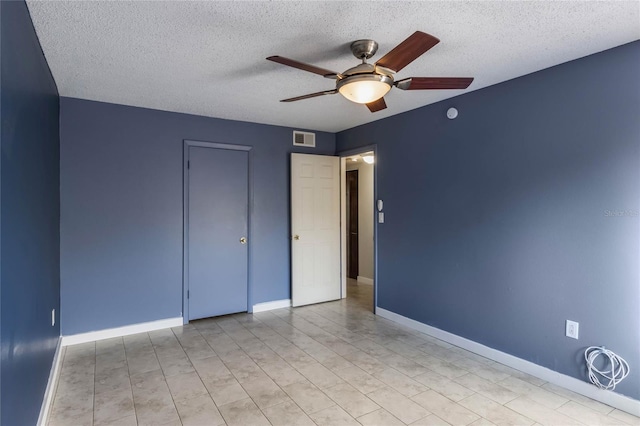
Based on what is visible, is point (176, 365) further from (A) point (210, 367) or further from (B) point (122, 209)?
(B) point (122, 209)

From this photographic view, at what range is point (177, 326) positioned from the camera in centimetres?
406

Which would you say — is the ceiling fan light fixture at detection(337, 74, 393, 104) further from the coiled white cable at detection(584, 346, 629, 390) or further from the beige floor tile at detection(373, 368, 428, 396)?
the coiled white cable at detection(584, 346, 629, 390)

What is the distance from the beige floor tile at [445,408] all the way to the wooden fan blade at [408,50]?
2.22 metres

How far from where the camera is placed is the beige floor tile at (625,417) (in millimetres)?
2258

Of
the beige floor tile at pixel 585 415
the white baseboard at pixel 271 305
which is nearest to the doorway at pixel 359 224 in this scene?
the white baseboard at pixel 271 305

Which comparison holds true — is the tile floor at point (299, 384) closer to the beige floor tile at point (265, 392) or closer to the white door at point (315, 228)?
the beige floor tile at point (265, 392)

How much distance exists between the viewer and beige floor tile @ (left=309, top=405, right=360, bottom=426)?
223 centimetres

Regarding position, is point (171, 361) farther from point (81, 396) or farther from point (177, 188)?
point (177, 188)

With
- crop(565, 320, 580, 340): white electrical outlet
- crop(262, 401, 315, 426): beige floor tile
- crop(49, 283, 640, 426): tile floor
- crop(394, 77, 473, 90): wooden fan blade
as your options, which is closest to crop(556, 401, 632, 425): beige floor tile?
crop(49, 283, 640, 426): tile floor

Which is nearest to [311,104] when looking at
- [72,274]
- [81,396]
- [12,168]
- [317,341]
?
[317,341]

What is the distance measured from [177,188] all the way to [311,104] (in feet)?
5.93

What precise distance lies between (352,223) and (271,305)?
2513 mm

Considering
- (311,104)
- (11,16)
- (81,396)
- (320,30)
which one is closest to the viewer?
(11,16)

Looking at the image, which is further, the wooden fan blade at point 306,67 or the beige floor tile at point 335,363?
the beige floor tile at point 335,363
